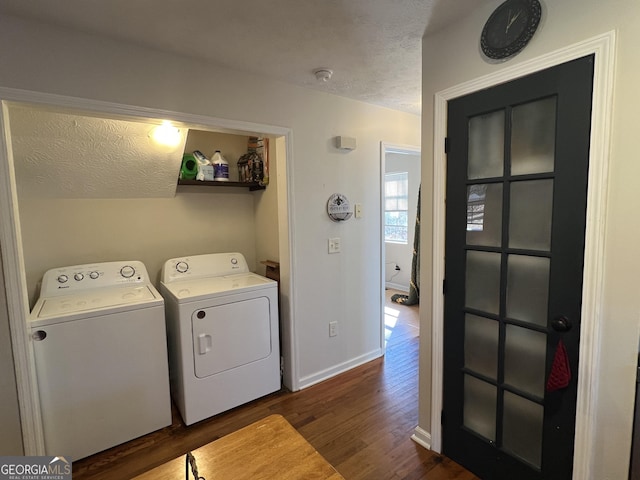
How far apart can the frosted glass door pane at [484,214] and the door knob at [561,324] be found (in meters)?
0.39

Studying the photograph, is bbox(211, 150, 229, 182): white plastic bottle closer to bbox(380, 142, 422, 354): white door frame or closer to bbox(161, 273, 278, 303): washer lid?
bbox(161, 273, 278, 303): washer lid

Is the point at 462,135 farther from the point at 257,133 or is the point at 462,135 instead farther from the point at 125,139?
the point at 125,139

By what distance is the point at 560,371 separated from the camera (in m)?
1.35

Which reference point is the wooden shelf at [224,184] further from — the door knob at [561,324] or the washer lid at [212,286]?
the door knob at [561,324]

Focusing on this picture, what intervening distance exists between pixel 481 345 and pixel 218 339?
5.35 feet

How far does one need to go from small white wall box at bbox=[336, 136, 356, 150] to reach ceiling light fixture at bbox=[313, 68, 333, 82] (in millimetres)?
494

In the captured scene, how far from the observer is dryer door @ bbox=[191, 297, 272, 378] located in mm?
2170

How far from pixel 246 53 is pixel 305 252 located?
4.56ft

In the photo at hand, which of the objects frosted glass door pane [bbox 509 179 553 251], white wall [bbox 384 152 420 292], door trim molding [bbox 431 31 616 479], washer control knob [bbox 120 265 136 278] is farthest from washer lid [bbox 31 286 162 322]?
white wall [bbox 384 152 420 292]

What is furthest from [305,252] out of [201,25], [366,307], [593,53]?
[593,53]

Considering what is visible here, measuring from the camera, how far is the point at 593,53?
4.00ft

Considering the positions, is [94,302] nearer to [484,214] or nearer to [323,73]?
[323,73]

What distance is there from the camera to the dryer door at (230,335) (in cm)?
217

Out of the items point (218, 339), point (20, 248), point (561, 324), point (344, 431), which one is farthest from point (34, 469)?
point (561, 324)
